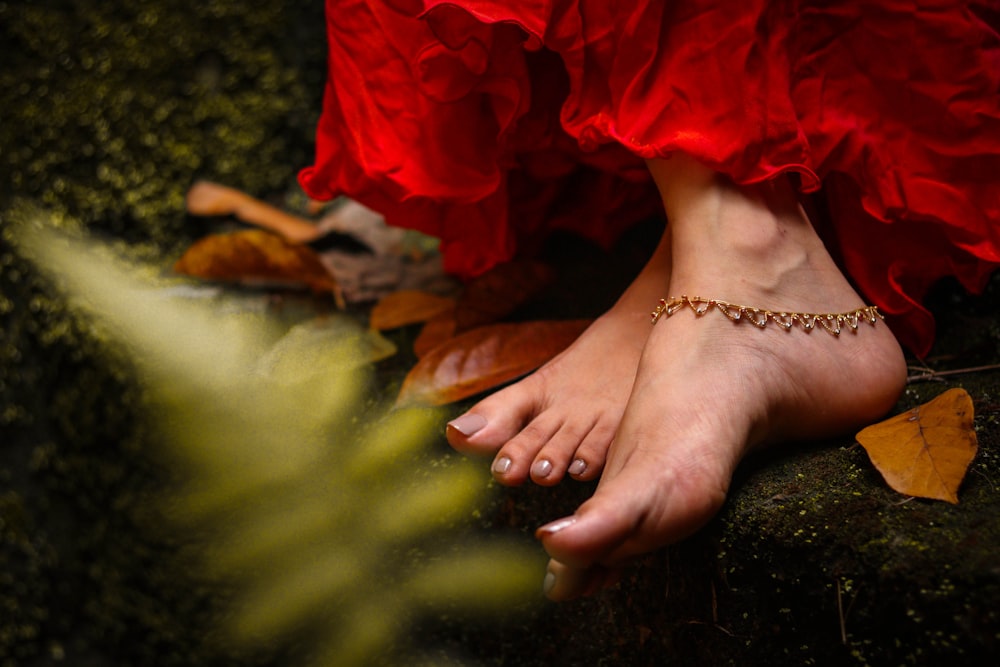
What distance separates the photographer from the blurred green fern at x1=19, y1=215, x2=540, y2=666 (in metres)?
0.73

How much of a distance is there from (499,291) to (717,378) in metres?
0.39

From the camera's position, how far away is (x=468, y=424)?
638 millimetres

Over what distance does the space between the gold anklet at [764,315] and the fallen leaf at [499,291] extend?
0.95 ft

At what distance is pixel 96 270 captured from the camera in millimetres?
1073

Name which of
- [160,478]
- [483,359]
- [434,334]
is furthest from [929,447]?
[160,478]

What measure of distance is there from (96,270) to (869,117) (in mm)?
1009

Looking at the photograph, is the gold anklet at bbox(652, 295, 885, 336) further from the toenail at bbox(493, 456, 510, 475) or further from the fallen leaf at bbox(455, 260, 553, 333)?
the fallen leaf at bbox(455, 260, 553, 333)

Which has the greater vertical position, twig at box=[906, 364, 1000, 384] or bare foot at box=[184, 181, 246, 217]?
bare foot at box=[184, 181, 246, 217]

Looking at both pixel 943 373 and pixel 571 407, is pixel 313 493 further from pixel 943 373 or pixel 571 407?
pixel 943 373

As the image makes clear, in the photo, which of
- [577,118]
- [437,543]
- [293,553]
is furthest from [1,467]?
[577,118]

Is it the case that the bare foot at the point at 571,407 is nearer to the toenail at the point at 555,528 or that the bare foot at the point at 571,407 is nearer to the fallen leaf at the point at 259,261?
the toenail at the point at 555,528

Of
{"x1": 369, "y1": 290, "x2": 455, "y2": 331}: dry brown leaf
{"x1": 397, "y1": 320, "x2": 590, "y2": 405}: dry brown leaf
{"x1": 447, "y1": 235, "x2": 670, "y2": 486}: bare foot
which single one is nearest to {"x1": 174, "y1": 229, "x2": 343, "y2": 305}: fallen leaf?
{"x1": 369, "y1": 290, "x2": 455, "y2": 331}: dry brown leaf

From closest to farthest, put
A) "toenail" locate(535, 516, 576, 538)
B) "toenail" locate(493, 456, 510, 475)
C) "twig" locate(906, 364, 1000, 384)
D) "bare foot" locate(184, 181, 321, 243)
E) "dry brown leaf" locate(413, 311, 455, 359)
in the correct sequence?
"toenail" locate(535, 516, 576, 538), "toenail" locate(493, 456, 510, 475), "twig" locate(906, 364, 1000, 384), "dry brown leaf" locate(413, 311, 455, 359), "bare foot" locate(184, 181, 321, 243)

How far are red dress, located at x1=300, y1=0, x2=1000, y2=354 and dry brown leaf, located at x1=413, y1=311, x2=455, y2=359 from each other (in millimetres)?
171
